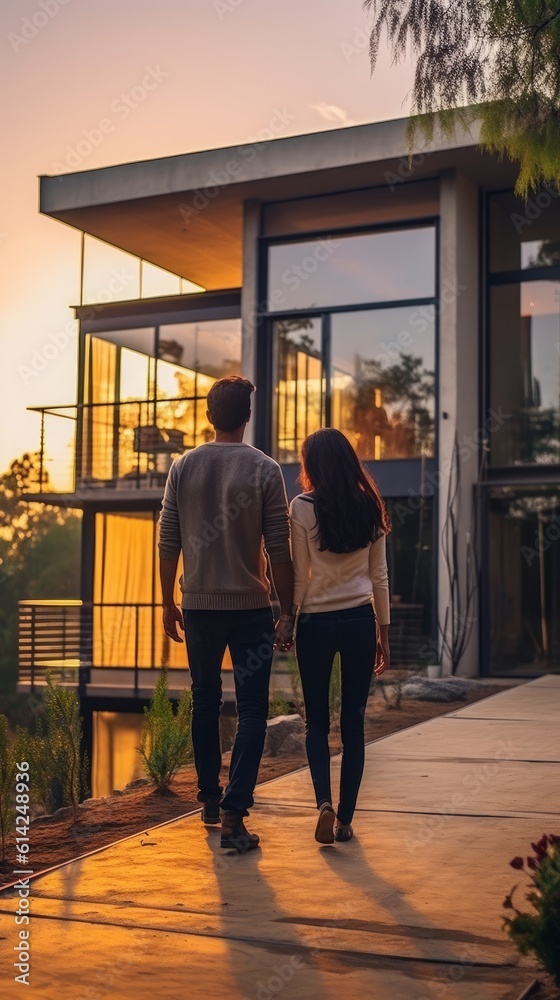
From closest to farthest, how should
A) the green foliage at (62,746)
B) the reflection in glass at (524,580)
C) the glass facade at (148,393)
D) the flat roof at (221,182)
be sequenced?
the green foliage at (62,746), the reflection in glass at (524,580), the flat roof at (221,182), the glass facade at (148,393)

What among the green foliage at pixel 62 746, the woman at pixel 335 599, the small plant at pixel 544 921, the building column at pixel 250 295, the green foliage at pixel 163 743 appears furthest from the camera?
the building column at pixel 250 295

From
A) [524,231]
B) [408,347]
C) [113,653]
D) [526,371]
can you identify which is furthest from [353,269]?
[113,653]

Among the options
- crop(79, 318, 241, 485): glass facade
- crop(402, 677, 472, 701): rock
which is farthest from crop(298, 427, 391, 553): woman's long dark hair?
crop(79, 318, 241, 485): glass facade

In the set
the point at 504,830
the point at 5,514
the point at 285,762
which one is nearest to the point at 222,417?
the point at 504,830

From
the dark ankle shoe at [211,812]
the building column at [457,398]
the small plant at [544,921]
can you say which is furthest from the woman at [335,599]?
the building column at [457,398]

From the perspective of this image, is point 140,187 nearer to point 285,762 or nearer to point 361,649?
point 285,762

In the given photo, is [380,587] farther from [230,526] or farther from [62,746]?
[62,746]

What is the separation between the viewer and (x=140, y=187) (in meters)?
17.3

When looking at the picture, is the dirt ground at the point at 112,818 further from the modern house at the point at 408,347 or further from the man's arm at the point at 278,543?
the modern house at the point at 408,347

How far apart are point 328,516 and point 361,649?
573 millimetres

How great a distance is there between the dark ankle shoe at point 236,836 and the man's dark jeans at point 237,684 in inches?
1.4

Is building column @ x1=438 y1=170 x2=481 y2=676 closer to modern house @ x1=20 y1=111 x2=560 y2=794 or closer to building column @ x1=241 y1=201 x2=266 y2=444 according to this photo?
modern house @ x1=20 y1=111 x2=560 y2=794

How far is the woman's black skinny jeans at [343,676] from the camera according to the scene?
5152 millimetres

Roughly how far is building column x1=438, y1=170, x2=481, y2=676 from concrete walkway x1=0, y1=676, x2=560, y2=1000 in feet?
28.9
